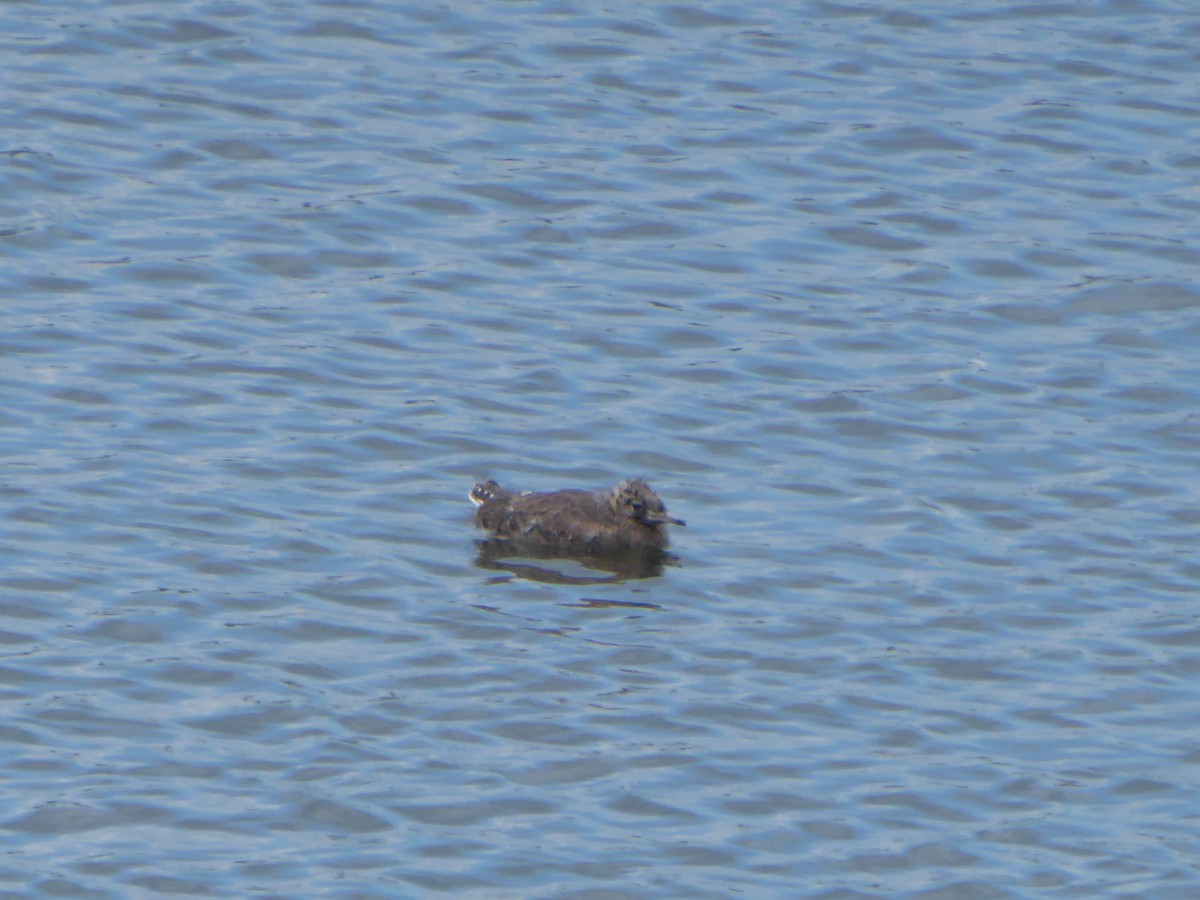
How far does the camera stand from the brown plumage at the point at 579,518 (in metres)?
13.6

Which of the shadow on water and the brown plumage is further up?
the brown plumage

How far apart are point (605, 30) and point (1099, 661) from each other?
11.1m

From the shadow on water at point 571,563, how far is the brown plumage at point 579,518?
4 centimetres

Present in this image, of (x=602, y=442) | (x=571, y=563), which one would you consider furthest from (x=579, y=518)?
(x=602, y=442)

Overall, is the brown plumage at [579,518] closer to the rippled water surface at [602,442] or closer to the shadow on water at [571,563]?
the shadow on water at [571,563]

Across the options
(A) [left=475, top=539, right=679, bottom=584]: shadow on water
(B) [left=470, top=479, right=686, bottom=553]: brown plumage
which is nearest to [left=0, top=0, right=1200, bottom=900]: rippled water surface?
(A) [left=475, top=539, right=679, bottom=584]: shadow on water

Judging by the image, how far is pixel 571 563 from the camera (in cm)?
1389

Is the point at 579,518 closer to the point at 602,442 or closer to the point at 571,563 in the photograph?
the point at 571,563

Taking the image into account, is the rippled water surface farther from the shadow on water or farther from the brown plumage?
the brown plumage

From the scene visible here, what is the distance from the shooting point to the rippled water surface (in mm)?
10750

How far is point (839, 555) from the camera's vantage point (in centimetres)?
1358

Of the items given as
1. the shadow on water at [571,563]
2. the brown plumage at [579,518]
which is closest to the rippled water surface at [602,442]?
the shadow on water at [571,563]

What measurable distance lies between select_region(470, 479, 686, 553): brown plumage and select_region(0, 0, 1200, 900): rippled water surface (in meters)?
0.20

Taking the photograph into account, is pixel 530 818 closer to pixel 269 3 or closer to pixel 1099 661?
pixel 1099 661
